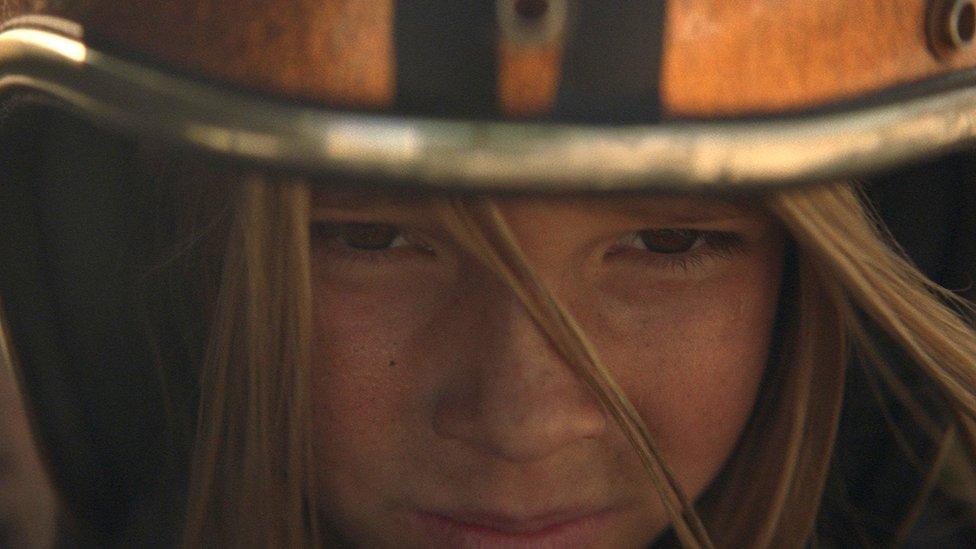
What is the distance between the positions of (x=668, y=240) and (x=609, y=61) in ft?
0.73

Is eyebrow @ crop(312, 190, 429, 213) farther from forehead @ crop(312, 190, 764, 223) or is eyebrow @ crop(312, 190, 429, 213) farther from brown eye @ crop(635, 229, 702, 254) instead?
brown eye @ crop(635, 229, 702, 254)

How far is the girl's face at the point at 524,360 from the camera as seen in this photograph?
71 centimetres

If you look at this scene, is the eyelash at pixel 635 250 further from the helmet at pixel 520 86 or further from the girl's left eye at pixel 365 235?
the helmet at pixel 520 86

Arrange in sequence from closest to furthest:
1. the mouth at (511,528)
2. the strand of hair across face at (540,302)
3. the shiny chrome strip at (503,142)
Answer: the shiny chrome strip at (503,142) → the strand of hair across face at (540,302) → the mouth at (511,528)

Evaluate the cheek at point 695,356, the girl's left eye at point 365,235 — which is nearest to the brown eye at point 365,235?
the girl's left eye at point 365,235

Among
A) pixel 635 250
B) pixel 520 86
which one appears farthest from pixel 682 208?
pixel 520 86

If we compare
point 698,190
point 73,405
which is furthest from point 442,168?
point 73,405

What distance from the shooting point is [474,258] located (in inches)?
28.0

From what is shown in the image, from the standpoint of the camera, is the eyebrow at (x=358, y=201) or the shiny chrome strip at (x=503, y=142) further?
the eyebrow at (x=358, y=201)

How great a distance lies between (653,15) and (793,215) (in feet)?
0.56

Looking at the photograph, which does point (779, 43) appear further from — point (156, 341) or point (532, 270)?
point (156, 341)

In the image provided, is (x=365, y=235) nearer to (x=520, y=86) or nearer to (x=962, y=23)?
(x=520, y=86)

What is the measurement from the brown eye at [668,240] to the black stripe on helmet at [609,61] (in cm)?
19

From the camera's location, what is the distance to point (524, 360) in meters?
0.71
